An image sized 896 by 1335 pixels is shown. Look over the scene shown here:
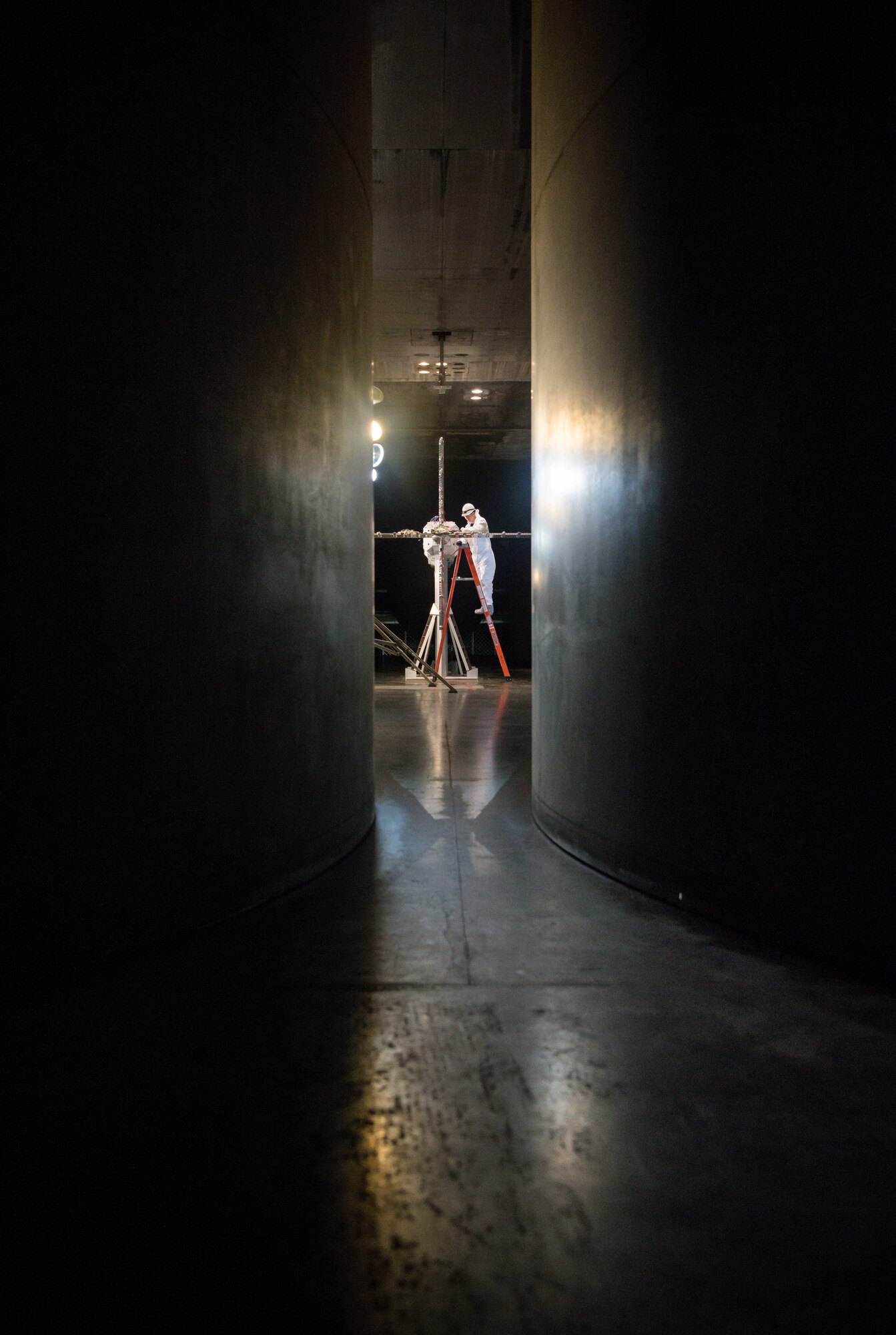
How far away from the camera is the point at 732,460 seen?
264cm

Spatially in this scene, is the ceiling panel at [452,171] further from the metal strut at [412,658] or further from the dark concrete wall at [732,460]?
the metal strut at [412,658]

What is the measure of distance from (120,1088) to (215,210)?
2668 mm

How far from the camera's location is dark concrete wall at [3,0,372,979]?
2.20 meters

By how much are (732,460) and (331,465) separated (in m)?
1.74

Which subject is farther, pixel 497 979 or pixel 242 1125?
pixel 497 979

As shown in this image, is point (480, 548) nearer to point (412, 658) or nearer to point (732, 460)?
point (412, 658)

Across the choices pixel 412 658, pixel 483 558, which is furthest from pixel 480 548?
pixel 412 658

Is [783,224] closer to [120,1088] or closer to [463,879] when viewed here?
[463,879]

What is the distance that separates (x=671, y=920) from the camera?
2801 millimetres

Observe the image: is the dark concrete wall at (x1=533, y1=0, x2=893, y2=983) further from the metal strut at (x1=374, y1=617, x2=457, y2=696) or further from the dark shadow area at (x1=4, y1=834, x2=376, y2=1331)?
the metal strut at (x1=374, y1=617, x2=457, y2=696)


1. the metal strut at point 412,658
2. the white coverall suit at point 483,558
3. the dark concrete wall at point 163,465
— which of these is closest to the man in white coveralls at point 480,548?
the white coverall suit at point 483,558

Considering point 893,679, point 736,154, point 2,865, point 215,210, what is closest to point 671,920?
point 893,679

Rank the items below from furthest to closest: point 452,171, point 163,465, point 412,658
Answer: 1. point 412,658
2. point 452,171
3. point 163,465

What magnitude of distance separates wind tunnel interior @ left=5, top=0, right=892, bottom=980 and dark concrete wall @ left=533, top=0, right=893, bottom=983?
0.04 feet
